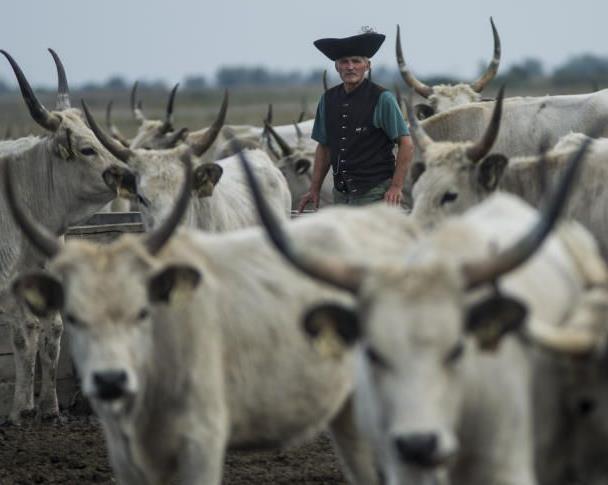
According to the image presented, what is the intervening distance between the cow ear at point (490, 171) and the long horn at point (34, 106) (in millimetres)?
3517

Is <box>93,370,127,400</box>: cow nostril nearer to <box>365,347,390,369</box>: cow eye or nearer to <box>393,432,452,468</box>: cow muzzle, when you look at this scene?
<box>365,347,390,369</box>: cow eye

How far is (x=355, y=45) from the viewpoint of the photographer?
9.45 metres

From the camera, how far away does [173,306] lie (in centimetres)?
567

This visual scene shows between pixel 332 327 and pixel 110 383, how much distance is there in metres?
0.92

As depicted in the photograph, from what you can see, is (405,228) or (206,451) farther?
(405,228)

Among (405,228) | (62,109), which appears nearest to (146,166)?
(62,109)

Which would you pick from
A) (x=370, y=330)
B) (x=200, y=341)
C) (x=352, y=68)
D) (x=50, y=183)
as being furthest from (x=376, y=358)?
(x=50, y=183)

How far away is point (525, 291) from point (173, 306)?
1384 millimetres

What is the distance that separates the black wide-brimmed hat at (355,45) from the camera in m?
9.44

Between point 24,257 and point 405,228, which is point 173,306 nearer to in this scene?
point 405,228

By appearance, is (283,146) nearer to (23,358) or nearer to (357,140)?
(357,140)

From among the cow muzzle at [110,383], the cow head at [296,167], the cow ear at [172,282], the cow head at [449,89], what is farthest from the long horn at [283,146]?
the cow muzzle at [110,383]

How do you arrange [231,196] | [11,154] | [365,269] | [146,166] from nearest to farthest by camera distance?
[365,269] → [146,166] → [231,196] → [11,154]

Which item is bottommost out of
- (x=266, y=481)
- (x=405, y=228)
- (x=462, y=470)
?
(x=266, y=481)
